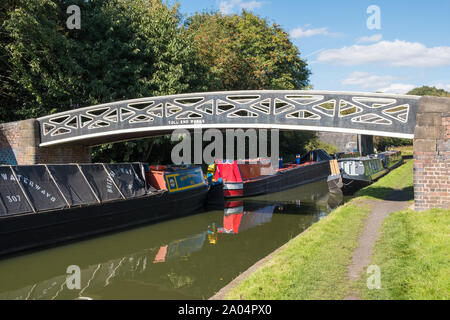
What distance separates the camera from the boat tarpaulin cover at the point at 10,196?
8508 mm

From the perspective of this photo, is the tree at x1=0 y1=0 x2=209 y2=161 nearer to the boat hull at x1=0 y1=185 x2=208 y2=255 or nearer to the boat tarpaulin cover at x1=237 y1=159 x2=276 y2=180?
the boat tarpaulin cover at x1=237 y1=159 x2=276 y2=180

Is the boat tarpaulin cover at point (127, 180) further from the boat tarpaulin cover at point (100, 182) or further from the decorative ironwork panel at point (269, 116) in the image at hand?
the decorative ironwork panel at point (269, 116)

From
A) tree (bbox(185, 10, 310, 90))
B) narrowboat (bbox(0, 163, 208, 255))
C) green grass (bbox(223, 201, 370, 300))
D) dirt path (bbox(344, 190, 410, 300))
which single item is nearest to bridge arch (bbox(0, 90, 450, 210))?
dirt path (bbox(344, 190, 410, 300))

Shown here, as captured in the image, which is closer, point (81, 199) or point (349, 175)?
point (81, 199)

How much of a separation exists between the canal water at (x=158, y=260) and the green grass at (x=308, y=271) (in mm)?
1122

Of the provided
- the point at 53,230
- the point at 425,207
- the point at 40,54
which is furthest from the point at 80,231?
the point at 40,54

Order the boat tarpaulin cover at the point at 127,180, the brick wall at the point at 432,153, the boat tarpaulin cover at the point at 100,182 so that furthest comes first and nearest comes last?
the boat tarpaulin cover at the point at 127,180, the boat tarpaulin cover at the point at 100,182, the brick wall at the point at 432,153

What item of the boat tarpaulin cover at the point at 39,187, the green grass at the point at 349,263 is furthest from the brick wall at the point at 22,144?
the green grass at the point at 349,263

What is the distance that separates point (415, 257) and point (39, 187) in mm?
8317

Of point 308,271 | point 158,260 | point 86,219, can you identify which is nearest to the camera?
point 308,271

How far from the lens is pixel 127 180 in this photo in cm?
1203

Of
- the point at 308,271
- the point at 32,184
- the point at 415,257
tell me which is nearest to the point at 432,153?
the point at 415,257

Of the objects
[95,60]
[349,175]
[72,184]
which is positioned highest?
[95,60]

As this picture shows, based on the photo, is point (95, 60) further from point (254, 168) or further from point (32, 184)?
point (32, 184)
